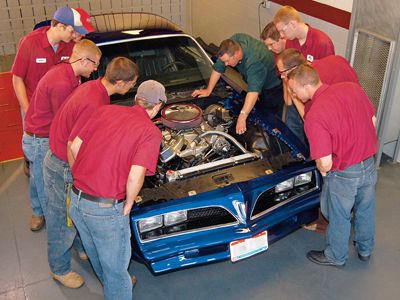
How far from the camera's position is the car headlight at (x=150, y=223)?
126 inches

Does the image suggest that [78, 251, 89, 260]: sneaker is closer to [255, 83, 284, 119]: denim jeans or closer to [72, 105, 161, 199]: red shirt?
[72, 105, 161, 199]: red shirt

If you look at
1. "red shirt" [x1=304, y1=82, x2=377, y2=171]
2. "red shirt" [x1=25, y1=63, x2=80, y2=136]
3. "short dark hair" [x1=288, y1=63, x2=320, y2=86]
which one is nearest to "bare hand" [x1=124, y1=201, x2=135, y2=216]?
"red shirt" [x1=25, y1=63, x2=80, y2=136]

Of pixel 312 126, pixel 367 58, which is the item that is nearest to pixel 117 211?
pixel 312 126

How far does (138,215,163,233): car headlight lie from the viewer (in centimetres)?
321

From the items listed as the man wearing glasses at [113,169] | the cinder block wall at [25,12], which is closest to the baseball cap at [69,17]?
the man wearing glasses at [113,169]

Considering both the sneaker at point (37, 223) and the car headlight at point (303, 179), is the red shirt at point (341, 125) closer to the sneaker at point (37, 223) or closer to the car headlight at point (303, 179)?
the car headlight at point (303, 179)

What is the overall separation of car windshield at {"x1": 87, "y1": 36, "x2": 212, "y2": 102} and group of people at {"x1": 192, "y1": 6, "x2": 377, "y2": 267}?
225 millimetres

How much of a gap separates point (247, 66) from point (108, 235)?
234 centimetres

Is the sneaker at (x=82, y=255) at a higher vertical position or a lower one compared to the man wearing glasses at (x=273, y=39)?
lower

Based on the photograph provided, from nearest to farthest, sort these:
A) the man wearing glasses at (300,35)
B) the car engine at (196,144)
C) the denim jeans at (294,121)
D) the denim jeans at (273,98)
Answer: the car engine at (196,144), the man wearing glasses at (300,35), the denim jeans at (294,121), the denim jeans at (273,98)

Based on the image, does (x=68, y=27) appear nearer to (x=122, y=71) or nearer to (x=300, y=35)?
(x=122, y=71)

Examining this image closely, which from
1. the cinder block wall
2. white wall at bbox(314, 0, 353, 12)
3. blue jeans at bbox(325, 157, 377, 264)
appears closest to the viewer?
blue jeans at bbox(325, 157, 377, 264)

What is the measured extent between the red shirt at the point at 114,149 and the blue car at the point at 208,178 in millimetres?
486

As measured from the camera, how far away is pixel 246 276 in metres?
3.60
